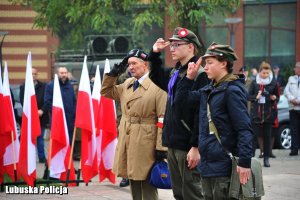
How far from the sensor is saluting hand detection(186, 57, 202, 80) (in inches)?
267

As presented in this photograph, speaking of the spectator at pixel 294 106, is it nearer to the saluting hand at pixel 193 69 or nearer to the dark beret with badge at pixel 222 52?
the saluting hand at pixel 193 69

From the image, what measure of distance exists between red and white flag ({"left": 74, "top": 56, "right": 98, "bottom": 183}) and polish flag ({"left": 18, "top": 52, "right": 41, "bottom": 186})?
641mm

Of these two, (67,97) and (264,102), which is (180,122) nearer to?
(67,97)

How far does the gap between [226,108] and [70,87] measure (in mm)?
8313

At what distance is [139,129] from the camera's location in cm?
810

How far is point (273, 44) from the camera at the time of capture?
36.0m

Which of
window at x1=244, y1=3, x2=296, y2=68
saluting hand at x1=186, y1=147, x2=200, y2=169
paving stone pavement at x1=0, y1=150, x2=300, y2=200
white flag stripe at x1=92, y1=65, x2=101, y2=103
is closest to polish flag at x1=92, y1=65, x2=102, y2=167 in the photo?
white flag stripe at x1=92, y1=65, x2=101, y2=103

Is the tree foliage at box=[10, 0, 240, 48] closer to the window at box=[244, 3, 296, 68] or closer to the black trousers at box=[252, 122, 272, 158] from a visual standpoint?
the black trousers at box=[252, 122, 272, 158]

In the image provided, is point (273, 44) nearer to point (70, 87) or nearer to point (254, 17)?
point (254, 17)

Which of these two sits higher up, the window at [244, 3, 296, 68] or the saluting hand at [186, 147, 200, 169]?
the window at [244, 3, 296, 68]

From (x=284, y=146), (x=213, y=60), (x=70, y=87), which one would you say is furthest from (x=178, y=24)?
(x=213, y=60)

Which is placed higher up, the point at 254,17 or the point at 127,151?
the point at 254,17

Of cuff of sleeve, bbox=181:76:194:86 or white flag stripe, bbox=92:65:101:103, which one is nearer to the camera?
cuff of sleeve, bbox=181:76:194:86

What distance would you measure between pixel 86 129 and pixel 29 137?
84cm
